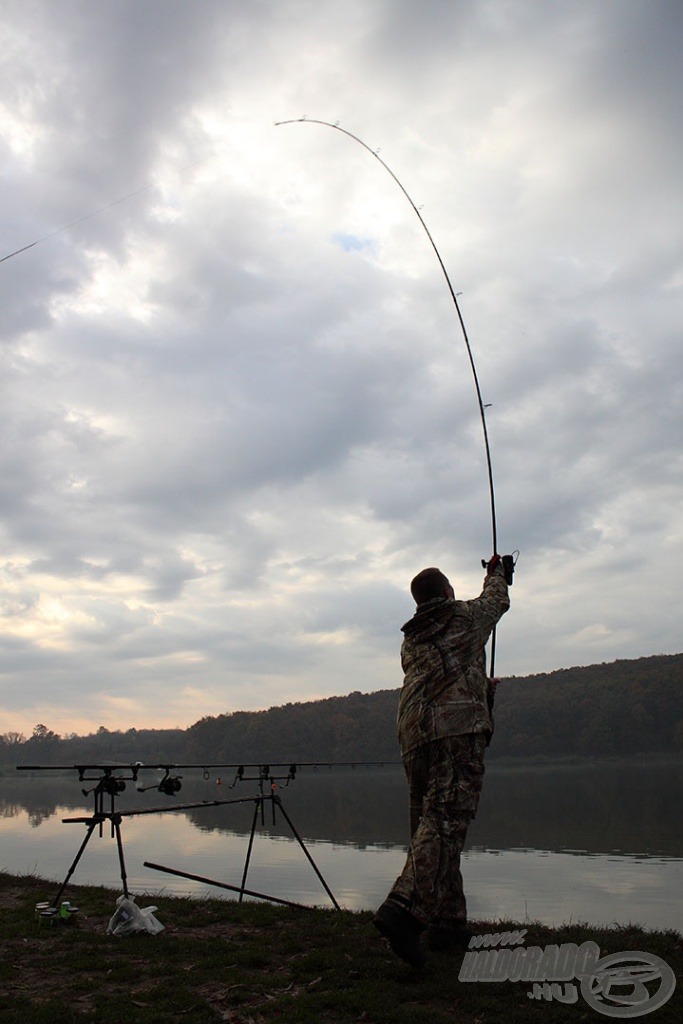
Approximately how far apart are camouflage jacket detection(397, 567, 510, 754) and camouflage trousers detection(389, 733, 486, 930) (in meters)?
0.10

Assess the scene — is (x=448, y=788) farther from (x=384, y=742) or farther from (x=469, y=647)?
(x=384, y=742)

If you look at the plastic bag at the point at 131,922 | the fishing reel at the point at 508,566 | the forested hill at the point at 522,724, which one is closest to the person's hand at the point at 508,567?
the fishing reel at the point at 508,566

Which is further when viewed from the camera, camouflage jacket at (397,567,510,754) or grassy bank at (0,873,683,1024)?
camouflage jacket at (397,567,510,754)

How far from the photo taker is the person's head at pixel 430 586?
228 inches

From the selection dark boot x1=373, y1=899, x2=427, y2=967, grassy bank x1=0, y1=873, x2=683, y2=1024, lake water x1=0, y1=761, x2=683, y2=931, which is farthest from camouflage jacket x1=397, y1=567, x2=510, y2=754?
lake water x1=0, y1=761, x2=683, y2=931

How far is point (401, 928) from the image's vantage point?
15.2 feet

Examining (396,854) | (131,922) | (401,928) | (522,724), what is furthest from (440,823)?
(522,724)

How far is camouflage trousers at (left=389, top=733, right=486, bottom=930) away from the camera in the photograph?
16.0ft

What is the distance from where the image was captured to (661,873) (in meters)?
14.6

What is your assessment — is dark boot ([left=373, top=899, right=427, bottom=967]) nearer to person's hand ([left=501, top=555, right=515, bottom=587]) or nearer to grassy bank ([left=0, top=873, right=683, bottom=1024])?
grassy bank ([left=0, top=873, right=683, bottom=1024])

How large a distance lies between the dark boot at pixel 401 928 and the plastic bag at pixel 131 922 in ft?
8.11

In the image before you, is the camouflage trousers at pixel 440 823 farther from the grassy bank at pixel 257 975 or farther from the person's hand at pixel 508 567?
the person's hand at pixel 508 567

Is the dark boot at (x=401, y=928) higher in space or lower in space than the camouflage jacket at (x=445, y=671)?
lower

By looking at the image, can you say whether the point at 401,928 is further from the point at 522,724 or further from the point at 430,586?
the point at 522,724
